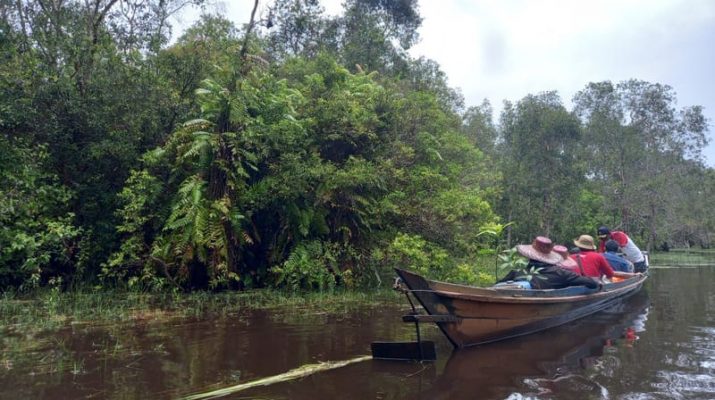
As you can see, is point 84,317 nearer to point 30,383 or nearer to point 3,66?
point 30,383

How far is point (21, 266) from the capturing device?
9586 millimetres

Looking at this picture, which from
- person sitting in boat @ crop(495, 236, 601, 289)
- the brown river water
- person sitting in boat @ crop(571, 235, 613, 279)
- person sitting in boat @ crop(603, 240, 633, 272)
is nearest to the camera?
the brown river water

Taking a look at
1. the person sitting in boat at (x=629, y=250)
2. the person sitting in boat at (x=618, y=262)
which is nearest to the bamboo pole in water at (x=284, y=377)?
the person sitting in boat at (x=618, y=262)

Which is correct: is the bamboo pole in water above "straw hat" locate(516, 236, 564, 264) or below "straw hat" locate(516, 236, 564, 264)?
below

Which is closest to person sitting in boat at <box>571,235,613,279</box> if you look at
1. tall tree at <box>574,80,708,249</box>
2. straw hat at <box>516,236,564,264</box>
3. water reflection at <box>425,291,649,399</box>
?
water reflection at <box>425,291,649,399</box>

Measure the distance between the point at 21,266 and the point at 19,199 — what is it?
1.54 metres

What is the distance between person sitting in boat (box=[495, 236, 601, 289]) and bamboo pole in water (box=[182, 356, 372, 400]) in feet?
10.9

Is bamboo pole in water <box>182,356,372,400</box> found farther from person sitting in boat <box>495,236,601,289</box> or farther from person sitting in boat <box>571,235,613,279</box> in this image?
person sitting in boat <box>571,235,613,279</box>

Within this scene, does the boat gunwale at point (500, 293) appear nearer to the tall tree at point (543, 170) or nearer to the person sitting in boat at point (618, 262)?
the person sitting in boat at point (618, 262)

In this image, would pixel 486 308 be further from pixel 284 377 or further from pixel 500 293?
pixel 284 377

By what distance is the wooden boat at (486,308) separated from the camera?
5.97 metres

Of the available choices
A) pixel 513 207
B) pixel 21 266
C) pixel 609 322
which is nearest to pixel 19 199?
pixel 21 266

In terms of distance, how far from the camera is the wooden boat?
597cm

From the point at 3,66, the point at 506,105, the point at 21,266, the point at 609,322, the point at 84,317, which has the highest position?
the point at 506,105
